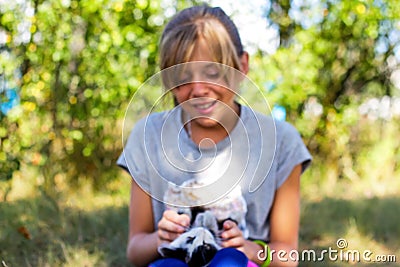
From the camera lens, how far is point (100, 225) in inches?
98.3

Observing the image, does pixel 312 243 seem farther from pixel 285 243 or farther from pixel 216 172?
pixel 216 172

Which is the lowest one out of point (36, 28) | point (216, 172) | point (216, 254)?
point (216, 254)

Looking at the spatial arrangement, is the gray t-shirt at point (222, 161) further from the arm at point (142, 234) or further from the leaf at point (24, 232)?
the leaf at point (24, 232)

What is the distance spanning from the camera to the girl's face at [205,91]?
3.84 ft

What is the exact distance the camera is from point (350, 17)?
142 inches

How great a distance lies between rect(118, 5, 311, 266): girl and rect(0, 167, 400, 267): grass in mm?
542

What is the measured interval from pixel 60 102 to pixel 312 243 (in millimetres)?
1562

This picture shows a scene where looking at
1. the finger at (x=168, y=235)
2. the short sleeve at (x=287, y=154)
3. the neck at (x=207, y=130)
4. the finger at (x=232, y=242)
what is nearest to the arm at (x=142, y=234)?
the finger at (x=168, y=235)

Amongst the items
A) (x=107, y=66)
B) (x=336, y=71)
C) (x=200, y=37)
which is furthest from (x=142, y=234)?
(x=336, y=71)

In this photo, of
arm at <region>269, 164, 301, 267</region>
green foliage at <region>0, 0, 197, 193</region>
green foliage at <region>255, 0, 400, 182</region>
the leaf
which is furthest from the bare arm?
green foliage at <region>255, 0, 400, 182</region>

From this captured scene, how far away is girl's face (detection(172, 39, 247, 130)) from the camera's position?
1169 mm

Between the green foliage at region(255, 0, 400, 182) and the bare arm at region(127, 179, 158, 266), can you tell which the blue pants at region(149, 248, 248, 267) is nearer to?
the bare arm at region(127, 179, 158, 266)

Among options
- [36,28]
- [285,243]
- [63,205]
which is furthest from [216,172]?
[36,28]

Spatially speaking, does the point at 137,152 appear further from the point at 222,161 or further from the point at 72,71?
the point at 72,71
